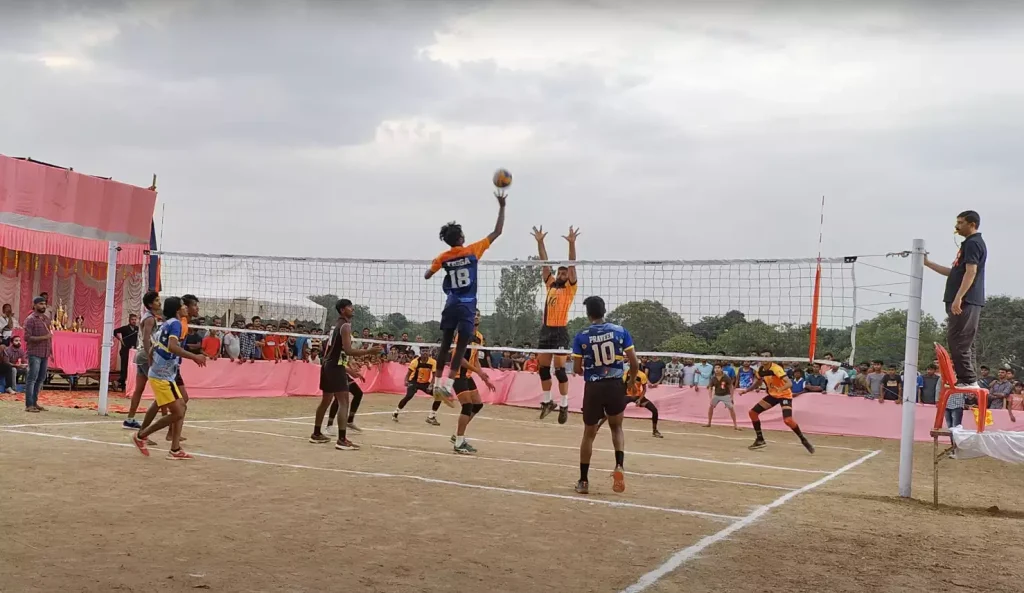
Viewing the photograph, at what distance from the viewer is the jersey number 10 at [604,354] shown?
25.1 feet

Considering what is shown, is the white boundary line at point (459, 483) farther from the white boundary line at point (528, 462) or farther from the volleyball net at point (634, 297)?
the volleyball net at point (634, 297)

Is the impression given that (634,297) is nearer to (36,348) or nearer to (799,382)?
(799,382)

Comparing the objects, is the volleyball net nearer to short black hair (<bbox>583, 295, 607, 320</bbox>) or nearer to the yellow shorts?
short black hair (<bbox>583, 295, 607, 320</bbox>)

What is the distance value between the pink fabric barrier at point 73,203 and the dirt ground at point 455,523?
358 inches

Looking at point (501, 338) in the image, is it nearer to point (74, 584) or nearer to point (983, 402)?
point (983, 402)

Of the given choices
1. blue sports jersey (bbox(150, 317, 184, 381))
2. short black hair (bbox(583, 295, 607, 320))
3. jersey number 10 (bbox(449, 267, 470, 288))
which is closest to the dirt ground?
blue sports jersey (bbox(150, 317, 184, 381))

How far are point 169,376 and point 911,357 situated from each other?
7431mm

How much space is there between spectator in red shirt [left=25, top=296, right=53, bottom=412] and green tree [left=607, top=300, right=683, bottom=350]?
9.14 m

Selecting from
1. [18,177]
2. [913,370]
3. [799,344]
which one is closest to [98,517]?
[913,370]

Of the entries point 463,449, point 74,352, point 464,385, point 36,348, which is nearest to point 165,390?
point 463,449

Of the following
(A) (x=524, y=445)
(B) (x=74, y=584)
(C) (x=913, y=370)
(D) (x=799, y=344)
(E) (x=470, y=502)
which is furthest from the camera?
(D) (x=799, y=344)

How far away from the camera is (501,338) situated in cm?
2003

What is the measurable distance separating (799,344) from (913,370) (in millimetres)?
6796

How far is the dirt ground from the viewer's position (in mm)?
4617
